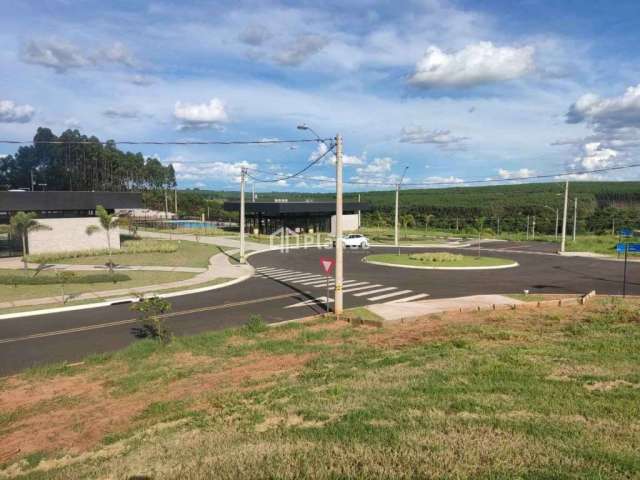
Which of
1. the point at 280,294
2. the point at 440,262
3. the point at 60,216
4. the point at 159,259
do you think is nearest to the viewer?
the point at 280,294

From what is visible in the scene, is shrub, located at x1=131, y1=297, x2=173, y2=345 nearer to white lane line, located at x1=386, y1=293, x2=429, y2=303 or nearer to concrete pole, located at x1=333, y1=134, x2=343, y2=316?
concrete pole, located at x1=333, y1=134, x2=343, y2=316

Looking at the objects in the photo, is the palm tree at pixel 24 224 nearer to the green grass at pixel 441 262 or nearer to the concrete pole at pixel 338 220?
the concrete pole at pixel 338 220

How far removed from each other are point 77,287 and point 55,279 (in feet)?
7.11

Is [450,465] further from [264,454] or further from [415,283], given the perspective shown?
[415,283]

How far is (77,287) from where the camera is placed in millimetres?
25781

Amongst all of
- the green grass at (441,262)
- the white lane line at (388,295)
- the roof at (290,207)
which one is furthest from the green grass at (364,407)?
the roof at (290,207)

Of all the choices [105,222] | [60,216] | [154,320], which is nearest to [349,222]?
[60,216]

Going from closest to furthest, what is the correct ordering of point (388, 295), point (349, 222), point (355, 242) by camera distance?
point (388, 295) < point (355, 242) < point (349, 222)

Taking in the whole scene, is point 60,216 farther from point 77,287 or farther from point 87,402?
point 87,402

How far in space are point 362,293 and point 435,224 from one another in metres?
79.3

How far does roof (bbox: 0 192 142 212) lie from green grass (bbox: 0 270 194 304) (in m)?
7.26

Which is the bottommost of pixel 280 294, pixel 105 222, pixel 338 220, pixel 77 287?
pixel 77 287

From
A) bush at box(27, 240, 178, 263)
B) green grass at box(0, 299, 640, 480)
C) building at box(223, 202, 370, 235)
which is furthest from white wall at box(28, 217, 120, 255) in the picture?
green grass at box(0, 299, 640, 480)

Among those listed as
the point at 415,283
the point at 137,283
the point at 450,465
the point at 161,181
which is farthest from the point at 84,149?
the point at 450,465
